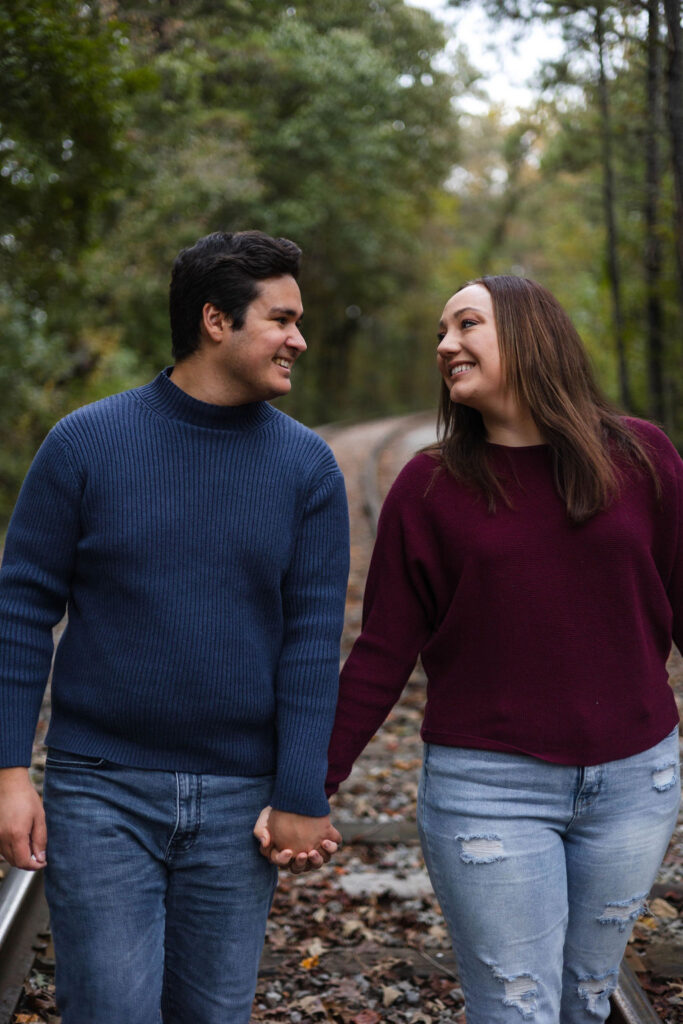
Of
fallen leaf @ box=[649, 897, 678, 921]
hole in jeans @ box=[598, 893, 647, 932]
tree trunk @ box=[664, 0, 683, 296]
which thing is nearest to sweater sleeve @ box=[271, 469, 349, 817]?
hole in jeans @ box=[598, 893, 647, 932]

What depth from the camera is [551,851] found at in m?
2.29

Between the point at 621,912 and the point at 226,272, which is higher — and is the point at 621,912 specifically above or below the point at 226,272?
below

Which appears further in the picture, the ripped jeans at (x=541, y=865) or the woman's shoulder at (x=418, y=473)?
the woman's shoulder at (x=418, y=473)

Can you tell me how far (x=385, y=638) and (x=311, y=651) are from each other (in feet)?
0.68

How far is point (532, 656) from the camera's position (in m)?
2.32

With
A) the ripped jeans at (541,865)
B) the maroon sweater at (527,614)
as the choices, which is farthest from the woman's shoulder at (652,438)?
the ripped jeans at (541,865)

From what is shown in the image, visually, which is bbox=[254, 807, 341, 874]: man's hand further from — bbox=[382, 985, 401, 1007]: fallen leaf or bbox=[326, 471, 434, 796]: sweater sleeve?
bbox=[382, 985, 401, 1007]: fallen leaf

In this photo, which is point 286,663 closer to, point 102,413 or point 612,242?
point 102,413

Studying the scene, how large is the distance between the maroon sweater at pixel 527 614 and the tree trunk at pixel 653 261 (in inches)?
444

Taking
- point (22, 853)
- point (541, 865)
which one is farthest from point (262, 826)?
point (541, 865)

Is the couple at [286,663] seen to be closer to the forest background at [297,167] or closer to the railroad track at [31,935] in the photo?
the railroad track at [31,935]

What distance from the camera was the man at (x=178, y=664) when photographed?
2.23m

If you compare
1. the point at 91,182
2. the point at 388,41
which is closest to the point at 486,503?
the point at 91,182

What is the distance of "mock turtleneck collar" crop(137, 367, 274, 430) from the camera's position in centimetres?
242
